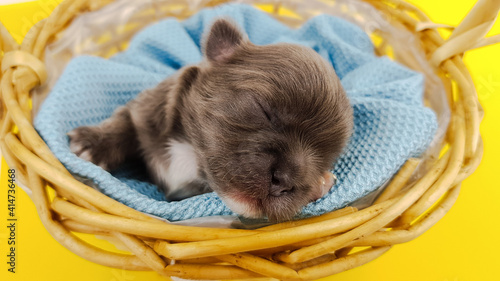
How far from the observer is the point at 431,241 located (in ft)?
6.50

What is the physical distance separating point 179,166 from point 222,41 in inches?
23.1

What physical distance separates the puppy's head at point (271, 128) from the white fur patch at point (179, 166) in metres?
0.23

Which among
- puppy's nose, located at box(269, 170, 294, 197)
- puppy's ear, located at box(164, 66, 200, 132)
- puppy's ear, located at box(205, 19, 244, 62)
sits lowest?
puppy's ear, located at box(164, 66, 200, 132)

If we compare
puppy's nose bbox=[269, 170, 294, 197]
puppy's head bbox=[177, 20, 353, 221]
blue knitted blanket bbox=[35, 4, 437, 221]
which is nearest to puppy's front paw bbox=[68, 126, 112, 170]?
blue knitted blanket bbox=[35, 4, 437, 221]

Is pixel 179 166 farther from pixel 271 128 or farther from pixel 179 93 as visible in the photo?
pixel 271 128

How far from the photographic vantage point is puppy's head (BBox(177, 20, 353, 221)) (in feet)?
3.96

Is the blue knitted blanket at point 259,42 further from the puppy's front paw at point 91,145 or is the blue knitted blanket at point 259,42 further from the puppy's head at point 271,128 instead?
the puppy's head at point 271,128

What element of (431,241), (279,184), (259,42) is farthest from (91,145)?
(431,241)

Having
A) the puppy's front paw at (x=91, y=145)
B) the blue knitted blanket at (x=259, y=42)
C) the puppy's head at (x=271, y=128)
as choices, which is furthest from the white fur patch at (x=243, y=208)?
the puppy's front paw at (x=91, y=145)

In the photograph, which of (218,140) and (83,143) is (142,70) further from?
(218,140)

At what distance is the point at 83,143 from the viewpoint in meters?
1.71

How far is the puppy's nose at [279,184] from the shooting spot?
118 cm

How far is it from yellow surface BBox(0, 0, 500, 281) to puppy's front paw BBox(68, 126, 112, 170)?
0.29 metres

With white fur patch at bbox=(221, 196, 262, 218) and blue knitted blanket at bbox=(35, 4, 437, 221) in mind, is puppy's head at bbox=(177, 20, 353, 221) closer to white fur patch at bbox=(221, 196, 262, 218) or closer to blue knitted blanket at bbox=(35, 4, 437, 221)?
white fur patch at bbox=(221, 196, 262, 218)
